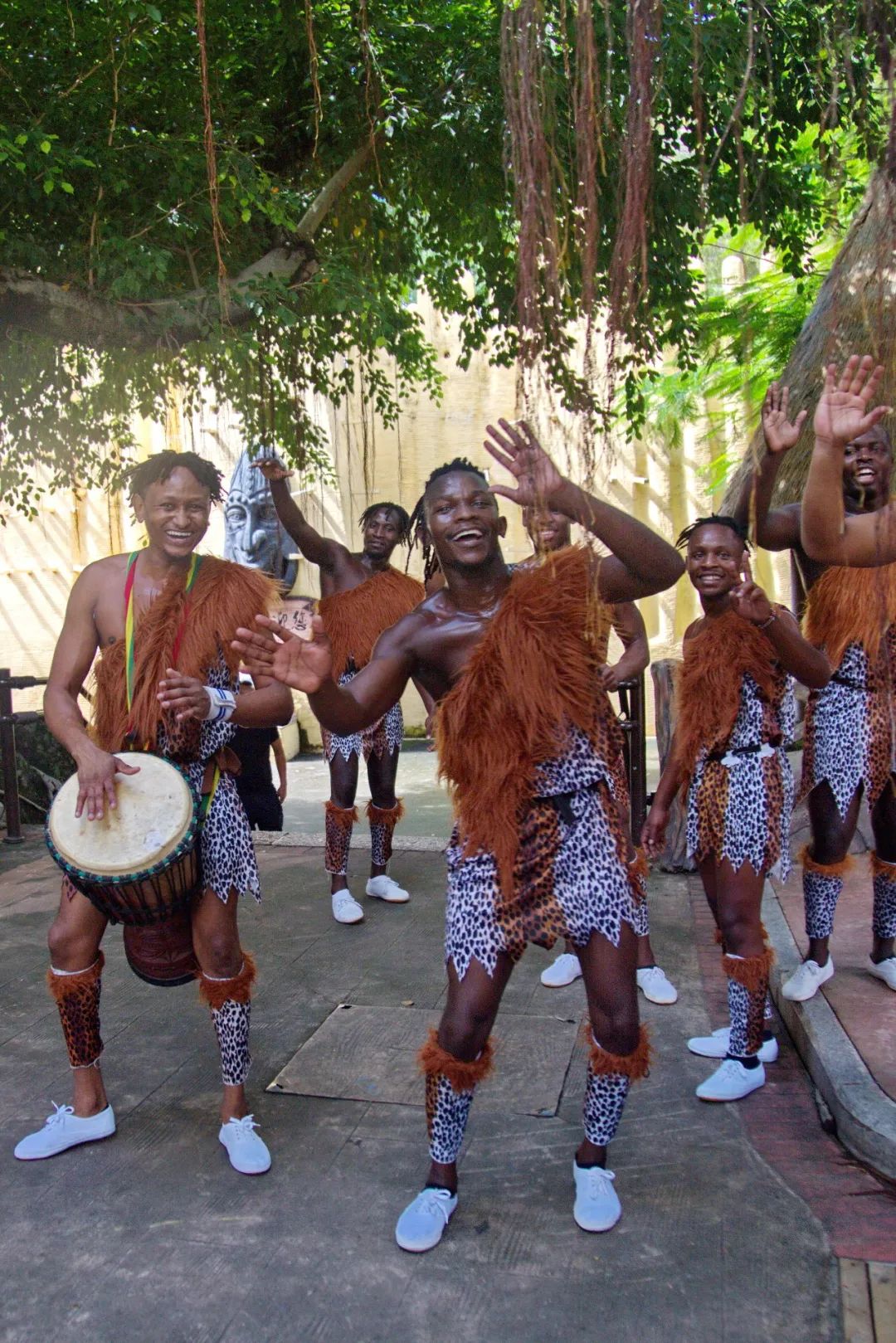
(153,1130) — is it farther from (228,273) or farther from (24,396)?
(24,396)

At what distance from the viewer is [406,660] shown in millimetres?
2941

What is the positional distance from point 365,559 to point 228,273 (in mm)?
1706

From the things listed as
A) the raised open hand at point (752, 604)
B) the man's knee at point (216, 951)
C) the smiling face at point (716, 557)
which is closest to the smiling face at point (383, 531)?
the smiling face at point (716, 557)

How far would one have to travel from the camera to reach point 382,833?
20.1 ft

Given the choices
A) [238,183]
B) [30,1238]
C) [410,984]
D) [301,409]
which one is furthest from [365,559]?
[30,1238]

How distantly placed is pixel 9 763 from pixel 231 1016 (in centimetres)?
454

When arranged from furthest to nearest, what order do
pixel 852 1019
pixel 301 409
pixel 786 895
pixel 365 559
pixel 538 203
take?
1. pixel 301 409
2. pixel 365 559
3. pixel 786 895
4. pixel 852 1019
5. pixel 538 203

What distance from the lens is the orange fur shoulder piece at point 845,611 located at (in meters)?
4.01

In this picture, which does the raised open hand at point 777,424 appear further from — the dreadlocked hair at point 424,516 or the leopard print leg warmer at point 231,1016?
the leopard print leg warmer at point 231,1016

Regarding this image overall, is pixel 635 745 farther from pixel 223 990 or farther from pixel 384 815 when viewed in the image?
pixel 223 990

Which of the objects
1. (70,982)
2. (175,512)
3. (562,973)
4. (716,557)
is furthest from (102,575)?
(562,973)

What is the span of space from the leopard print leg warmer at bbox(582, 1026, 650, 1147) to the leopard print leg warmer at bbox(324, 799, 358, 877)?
3.02 m

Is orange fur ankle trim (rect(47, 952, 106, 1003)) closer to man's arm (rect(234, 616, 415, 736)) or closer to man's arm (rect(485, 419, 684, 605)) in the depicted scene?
man's arm (rect(234, 616, 415, 736))

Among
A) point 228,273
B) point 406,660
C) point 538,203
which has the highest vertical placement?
point 228,273
